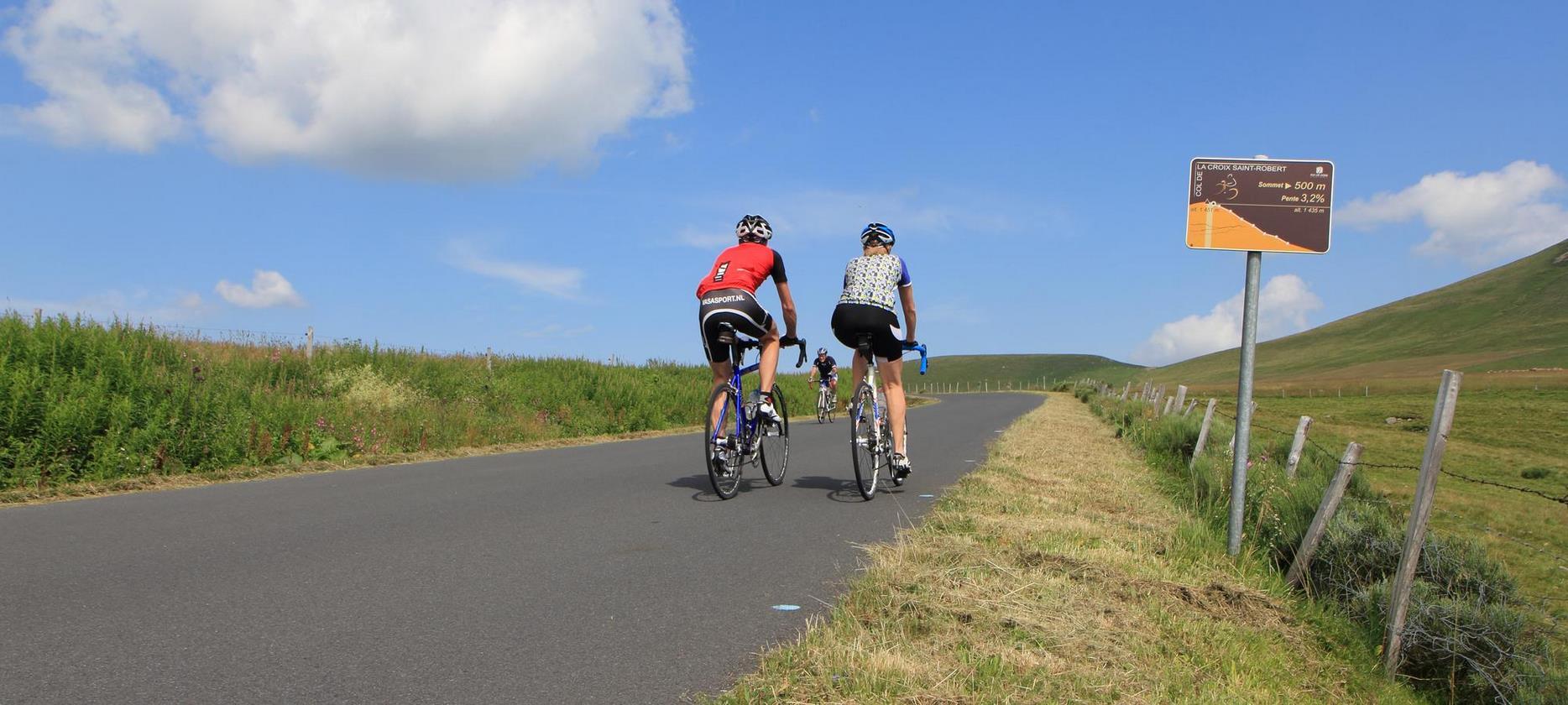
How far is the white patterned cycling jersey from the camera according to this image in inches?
299

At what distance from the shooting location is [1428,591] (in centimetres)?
520

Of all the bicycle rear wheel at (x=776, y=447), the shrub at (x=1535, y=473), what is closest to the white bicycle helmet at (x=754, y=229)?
the bicycle rear wheel at (x=776, y=447)

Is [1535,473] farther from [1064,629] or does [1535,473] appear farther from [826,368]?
[1064,629]

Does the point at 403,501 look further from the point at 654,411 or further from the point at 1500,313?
the point at 1500,313

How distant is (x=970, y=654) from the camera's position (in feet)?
11.7

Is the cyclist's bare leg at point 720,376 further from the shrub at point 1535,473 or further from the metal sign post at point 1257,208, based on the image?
the shrub at point 1535,473

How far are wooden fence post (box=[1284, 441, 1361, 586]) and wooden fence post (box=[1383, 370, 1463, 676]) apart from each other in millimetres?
756

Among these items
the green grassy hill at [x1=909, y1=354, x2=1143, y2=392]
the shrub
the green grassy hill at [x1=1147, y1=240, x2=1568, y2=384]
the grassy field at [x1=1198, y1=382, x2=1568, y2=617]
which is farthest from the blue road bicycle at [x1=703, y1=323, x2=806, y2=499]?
the green grassy hill at [x1=909, y1=354, x2=1143, y2=392]

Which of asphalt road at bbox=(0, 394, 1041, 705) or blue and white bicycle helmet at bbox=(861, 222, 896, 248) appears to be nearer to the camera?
asphalt road at bbox=(0, 394, 1041, 705)

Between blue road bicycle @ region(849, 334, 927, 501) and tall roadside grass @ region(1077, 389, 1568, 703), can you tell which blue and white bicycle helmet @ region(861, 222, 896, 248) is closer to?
blue road bicycle @ region(849, 334, 927, 501)

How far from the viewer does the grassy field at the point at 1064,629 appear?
333cm

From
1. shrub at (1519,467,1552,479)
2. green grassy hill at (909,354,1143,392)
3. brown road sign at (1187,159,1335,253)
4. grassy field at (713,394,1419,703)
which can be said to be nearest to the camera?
grassy field at (713,394,1419,703)

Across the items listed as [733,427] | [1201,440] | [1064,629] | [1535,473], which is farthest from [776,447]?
[1535,473]

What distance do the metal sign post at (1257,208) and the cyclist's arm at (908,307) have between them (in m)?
2.70
